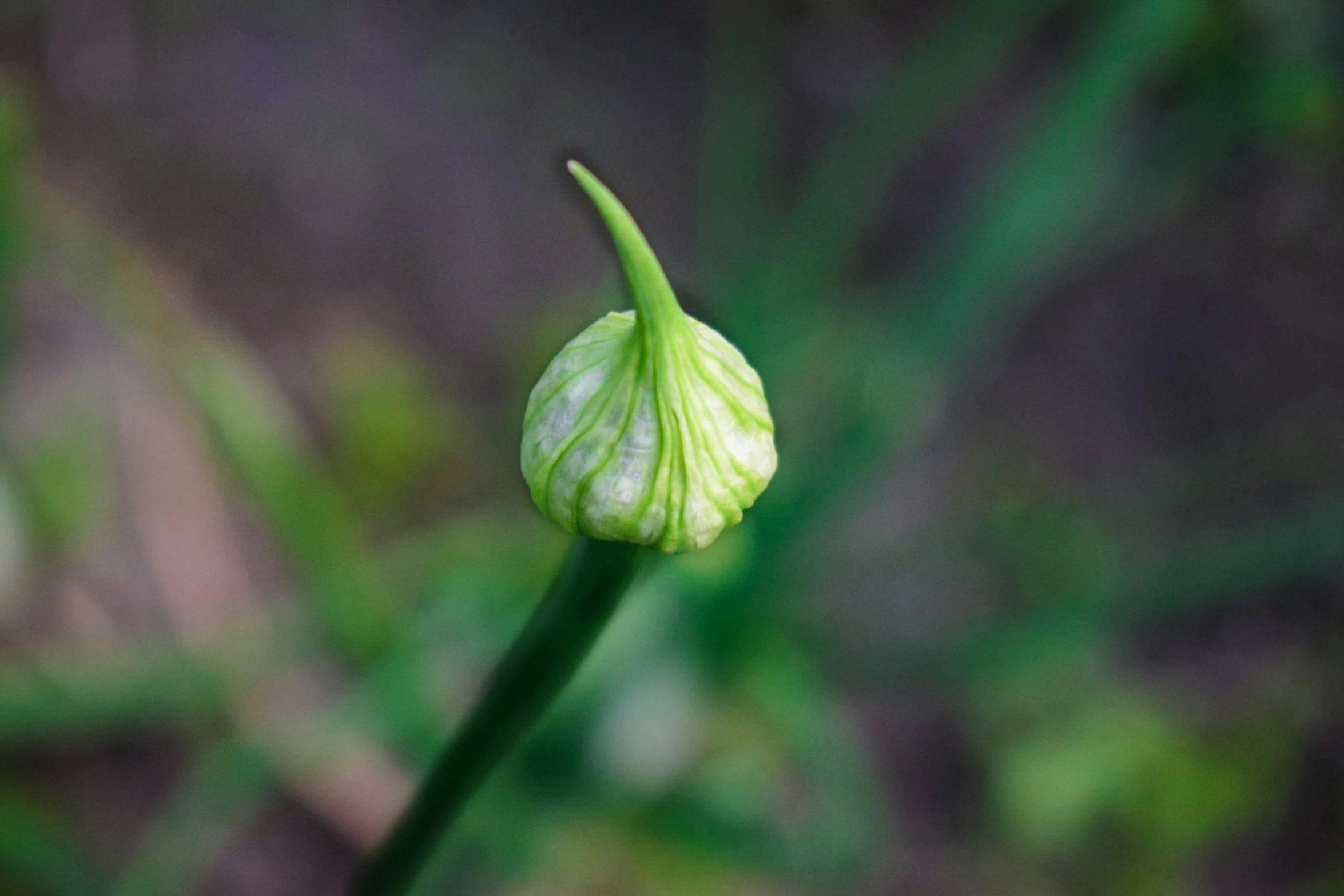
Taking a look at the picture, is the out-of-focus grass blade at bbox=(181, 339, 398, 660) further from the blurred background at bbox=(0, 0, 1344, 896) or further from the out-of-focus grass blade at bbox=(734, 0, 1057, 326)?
the out-of-focus grass blade at bbox=(734, 0, 1057, 326)

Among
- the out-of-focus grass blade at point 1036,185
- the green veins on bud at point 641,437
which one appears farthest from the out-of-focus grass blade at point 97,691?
the green veins on bud at point 641,437

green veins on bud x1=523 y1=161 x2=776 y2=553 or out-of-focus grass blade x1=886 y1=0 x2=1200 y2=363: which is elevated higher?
out-of-focus grass blade x1=886 y1=0 x2=1200 y2=363

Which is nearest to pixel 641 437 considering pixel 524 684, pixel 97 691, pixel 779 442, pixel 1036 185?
pixel 524 684

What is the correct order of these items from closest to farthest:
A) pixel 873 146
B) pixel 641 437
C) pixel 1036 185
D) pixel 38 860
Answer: pixel 641 437 → pixel 1036 185 → pixel 38 860 → pixel 873 146

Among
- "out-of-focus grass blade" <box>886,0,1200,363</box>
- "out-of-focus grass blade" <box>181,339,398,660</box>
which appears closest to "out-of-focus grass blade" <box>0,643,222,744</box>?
"out-of-focus grass blade" <box>181,339,398,660</box>

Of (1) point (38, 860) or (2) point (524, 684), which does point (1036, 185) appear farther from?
(1) point (38, 860)

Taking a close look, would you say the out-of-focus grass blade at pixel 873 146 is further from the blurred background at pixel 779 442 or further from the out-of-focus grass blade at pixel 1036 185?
the out-of-focus grass blade at pixel 1036 185
